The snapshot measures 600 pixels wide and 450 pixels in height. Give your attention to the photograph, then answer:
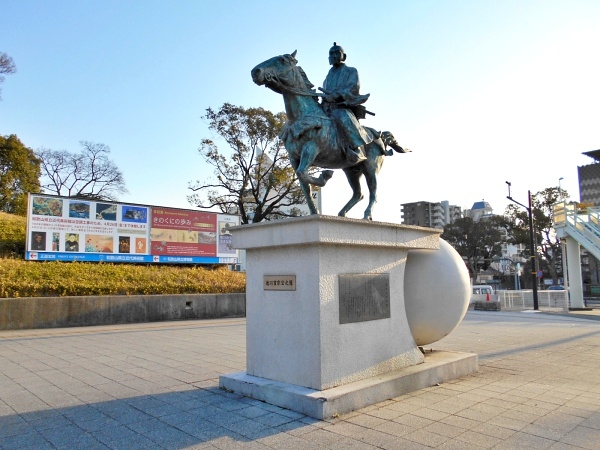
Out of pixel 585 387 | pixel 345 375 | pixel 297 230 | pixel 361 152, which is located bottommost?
pixel 585 387

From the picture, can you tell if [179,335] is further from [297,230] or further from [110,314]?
[297,230]

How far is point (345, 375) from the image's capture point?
519 centimetres

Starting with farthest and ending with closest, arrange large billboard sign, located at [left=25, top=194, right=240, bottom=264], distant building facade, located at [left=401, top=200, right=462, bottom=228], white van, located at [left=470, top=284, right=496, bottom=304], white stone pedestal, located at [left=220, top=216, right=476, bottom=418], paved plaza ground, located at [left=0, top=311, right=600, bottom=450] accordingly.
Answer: distant building facade, located at [left=401, top=200, right=462, bottom=228] < white van, located at [left=470, top=284, right=496, bottom=304] < large billboard sign, located at [left=25, top=194, right=240, bottom=264] < white stone pedestal, located at [left=220, top=216, right=476, bottom=418] < paved plaza ground, located at [left=0, top=311, right=600, bottom=450]

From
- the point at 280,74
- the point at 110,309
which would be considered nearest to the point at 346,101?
the point at 280,74

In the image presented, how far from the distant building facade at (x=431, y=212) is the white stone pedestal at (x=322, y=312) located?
168 feet

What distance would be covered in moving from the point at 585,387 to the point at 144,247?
16401mm

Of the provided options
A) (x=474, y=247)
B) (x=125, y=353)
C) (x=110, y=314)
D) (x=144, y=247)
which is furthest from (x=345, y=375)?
(x=474, y=247)

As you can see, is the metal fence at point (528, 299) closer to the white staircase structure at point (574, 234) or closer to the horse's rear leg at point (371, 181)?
the white staircase structure at point (574, 234)

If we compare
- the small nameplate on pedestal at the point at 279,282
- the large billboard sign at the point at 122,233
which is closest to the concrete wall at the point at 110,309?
the large billboard sign at the point at 122,233

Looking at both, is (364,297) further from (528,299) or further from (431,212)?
(431,212)

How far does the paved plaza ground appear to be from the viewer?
401 cm

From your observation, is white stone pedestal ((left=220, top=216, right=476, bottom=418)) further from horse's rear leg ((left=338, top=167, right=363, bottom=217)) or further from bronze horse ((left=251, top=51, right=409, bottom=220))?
horse's rear leg ((left=338, top=167, right=363, bottom=217))

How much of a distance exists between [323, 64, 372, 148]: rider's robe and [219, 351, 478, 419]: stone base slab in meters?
3.13

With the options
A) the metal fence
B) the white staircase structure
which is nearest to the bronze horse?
the white staircase structure
